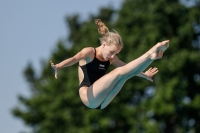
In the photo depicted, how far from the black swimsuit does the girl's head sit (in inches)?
9.5

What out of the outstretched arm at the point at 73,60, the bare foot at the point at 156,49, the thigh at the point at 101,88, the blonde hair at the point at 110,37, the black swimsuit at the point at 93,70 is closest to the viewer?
the bare foot at the point at 156,49

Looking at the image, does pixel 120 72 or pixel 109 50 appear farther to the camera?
pixel 109 50

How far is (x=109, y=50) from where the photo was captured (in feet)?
45.2

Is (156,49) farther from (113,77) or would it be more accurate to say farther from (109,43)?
(109,43)

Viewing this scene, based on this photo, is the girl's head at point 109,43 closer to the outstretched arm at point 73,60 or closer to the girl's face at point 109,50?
the girl's face at point 109,50

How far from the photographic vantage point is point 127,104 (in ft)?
156

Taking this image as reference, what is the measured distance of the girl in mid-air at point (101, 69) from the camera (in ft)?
43.2

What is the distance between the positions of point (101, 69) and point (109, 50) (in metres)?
0.61

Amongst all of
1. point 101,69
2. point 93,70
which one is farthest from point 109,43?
point 93,70

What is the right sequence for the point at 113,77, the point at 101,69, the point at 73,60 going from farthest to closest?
1. the point at 101,69
2. the point at 113,77
3. the point at 73,60

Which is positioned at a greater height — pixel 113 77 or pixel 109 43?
pixel 109 43

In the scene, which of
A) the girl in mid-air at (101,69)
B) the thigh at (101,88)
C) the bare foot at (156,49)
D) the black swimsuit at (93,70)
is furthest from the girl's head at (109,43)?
the bare foot at (156,49)

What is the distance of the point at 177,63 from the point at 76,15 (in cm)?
3197

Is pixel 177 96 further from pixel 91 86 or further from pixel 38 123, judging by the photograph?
pixel 91 86
